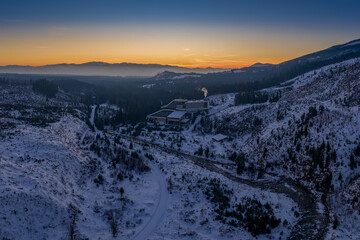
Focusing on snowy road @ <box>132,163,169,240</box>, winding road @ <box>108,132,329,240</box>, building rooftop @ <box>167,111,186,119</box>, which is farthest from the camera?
building rooftop @ <box>167,111,186,119</box>

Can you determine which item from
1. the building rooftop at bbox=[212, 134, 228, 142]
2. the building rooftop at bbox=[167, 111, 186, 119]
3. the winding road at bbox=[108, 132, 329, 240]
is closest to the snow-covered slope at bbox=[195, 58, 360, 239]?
the winding road at bbox=[108, 132, 329, 240]

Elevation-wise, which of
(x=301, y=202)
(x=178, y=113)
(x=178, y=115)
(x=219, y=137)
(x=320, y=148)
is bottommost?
(x=301, y=202)

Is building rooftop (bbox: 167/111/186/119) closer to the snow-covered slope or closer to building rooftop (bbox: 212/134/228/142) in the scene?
building rooftop (bbox: 212/134/228/142)

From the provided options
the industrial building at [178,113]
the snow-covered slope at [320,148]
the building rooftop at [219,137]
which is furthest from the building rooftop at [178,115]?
the snow-covered slope at [320,148]

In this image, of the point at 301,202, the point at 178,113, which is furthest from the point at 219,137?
the point at 301,202

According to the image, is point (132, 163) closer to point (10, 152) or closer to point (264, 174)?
point (10, 152)

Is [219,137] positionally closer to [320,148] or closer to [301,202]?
[320,148]

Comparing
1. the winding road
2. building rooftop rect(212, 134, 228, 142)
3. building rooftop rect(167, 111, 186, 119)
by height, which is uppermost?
building rooftop rect(167, 111, 186, 119)

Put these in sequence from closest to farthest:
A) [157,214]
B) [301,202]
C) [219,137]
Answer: [157,214] < [301,202] < [219,137]

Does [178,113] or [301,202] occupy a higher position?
[178,113]
